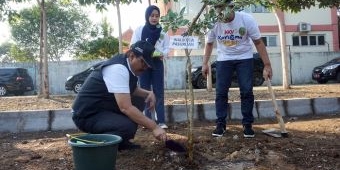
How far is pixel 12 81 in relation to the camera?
62.8 ft

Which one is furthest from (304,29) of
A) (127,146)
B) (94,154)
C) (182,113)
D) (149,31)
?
(94,154)

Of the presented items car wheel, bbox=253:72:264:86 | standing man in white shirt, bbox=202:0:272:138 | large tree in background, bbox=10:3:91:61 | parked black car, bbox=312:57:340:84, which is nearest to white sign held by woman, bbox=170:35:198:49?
standing man in white shirt, bbox=202:0:272:138

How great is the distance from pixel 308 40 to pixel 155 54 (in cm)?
2388

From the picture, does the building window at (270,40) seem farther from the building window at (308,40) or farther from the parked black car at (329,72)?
the parked black car at (329,72)

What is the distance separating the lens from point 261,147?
4.29m

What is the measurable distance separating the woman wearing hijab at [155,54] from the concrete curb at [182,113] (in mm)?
1043

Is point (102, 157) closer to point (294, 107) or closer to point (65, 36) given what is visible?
point (294, 107)

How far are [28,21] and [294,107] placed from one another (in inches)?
1035

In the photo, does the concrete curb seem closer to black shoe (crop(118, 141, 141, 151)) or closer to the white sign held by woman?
→ black shoe (crop(118, 141, 141, 151))

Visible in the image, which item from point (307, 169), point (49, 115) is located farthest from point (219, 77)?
point (49, 115)

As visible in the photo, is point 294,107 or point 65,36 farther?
point 65,36

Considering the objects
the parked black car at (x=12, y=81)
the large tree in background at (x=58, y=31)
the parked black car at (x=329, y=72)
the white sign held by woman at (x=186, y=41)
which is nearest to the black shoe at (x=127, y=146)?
the white sign held by woman at (x=186, y=41)

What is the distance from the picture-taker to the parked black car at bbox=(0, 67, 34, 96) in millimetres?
19156

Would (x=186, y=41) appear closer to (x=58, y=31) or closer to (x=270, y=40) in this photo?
(x=270, y=40)
